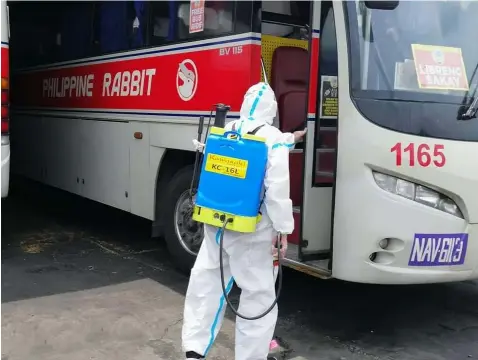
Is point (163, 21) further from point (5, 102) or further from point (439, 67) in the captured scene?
→ point (439, 67)

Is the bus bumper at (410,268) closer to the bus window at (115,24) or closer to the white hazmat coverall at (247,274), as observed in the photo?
the white hazmat coverall at (247,274)

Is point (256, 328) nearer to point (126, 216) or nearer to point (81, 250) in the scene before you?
point (81, 250)

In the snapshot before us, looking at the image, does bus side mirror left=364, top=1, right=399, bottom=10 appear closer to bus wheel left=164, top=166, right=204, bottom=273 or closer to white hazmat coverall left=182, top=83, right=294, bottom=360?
white hazmat coverall left=182, top=83, right=294, bottom=360

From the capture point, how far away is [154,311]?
4.92 metres

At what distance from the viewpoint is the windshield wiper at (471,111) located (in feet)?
14.1

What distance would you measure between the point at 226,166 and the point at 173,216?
2358 mm

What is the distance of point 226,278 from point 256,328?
347mm

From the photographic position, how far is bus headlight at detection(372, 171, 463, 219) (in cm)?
413

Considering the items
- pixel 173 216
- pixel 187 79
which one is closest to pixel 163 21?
pixel 187 79

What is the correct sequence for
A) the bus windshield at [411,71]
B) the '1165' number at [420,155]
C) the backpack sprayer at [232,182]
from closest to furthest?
the backpack sprayer at [232,182] < the '1165' number at [420,155] < the bus windshield at [411,71]

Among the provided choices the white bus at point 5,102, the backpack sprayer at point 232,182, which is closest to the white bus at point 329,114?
the backpack sprayer at point 232,182

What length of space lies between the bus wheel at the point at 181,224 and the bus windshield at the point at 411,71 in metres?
2.01

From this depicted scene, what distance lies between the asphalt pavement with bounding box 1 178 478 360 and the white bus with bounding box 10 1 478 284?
1.74 ft

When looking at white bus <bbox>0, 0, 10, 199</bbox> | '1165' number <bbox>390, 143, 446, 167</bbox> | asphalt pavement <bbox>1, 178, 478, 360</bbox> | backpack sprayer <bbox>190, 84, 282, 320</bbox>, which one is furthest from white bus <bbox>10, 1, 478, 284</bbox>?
white bus <bbox>0, 0, 10, 199</bbox>
